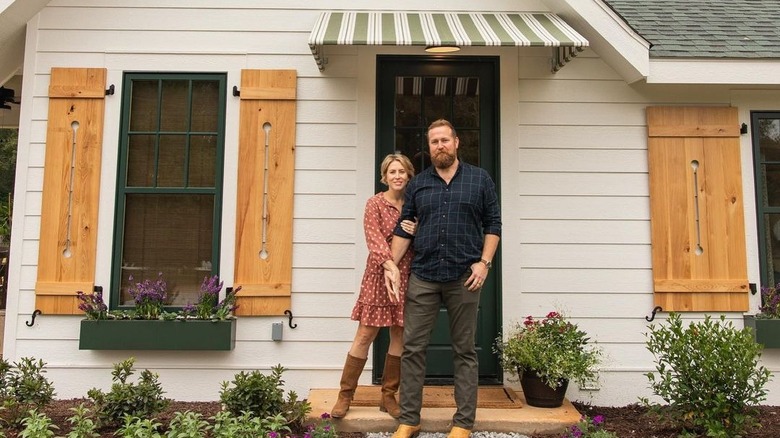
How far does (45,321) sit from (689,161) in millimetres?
4748

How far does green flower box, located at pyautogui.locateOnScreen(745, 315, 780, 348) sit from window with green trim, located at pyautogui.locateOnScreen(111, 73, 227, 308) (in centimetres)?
384

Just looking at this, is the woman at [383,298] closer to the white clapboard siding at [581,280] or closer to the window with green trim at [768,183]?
the white clapboard siding at [581,280]

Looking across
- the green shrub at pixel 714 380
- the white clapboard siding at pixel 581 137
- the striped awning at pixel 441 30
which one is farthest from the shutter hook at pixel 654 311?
Answer: the striped awning at pixel 441 30

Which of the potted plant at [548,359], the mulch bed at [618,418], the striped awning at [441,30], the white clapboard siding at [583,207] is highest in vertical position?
the striped awning at [441,30]

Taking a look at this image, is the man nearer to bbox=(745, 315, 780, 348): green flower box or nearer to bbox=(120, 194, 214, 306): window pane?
bbox=(120, 194, 214, 306): window pane

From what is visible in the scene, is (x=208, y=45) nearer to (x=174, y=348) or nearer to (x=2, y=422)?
(x=174, y=348)

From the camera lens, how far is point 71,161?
393cm

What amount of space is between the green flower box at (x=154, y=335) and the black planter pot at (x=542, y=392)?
2041 mm

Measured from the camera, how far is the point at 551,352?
349cm

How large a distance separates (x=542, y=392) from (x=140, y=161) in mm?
3247

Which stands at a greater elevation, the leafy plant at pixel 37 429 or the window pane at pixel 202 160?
the window pane at pixel 202 160

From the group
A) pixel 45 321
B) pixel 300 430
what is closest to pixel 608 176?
pixel 300 430

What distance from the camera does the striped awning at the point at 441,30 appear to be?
344cm

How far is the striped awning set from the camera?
344cm
